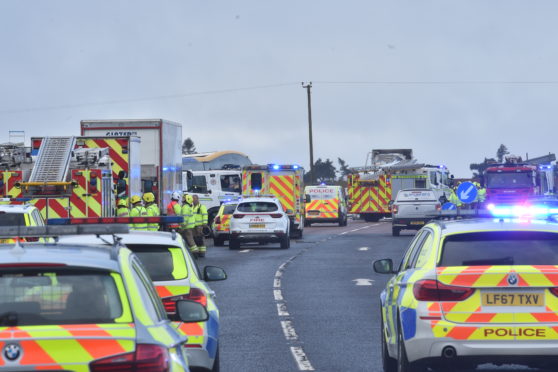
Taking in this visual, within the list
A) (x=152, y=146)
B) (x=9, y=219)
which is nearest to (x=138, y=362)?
(x=9, y=219)

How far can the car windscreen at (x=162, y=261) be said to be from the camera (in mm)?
10328

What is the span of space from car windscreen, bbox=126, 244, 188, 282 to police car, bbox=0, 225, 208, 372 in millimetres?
3642

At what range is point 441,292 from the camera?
9.77 m

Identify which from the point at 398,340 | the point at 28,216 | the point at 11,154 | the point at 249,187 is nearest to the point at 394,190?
the point at 249,187

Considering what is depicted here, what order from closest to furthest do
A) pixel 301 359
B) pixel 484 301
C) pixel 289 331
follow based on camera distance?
1. pixel 484 301
2. pixel 301 359
3. pixel 289 331

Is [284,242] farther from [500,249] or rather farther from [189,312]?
[189,312]

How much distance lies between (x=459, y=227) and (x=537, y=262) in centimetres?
69

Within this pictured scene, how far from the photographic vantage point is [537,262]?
9891 mm

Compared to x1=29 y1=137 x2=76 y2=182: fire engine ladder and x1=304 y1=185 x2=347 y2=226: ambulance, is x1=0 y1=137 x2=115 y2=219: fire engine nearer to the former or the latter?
x1=29 y1=137 x2=76 y2=182: fire engine ladder

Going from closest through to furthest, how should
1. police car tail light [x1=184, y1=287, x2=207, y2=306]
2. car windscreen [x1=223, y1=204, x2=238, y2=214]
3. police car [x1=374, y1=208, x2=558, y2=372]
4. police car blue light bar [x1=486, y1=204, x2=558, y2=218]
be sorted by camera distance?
police car [x1=374, y1=208, x2=558, y2=372], police car tail light [x1=184, y1=287, x2=207, y2=306], police car blue light bar [x1=486, y1=204, x2=558, y2=218], car windscreen [x1=223, y1=204, x2=238, y2=214]

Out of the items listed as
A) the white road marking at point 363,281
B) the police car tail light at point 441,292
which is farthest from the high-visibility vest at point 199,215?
the police car tail light at point 441,292

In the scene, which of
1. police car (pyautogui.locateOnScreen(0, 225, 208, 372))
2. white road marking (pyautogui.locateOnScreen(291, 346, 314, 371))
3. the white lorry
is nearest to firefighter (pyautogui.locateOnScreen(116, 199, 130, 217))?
the white lorry

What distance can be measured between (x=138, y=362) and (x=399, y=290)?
505 centimetres

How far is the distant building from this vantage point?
53.7m
